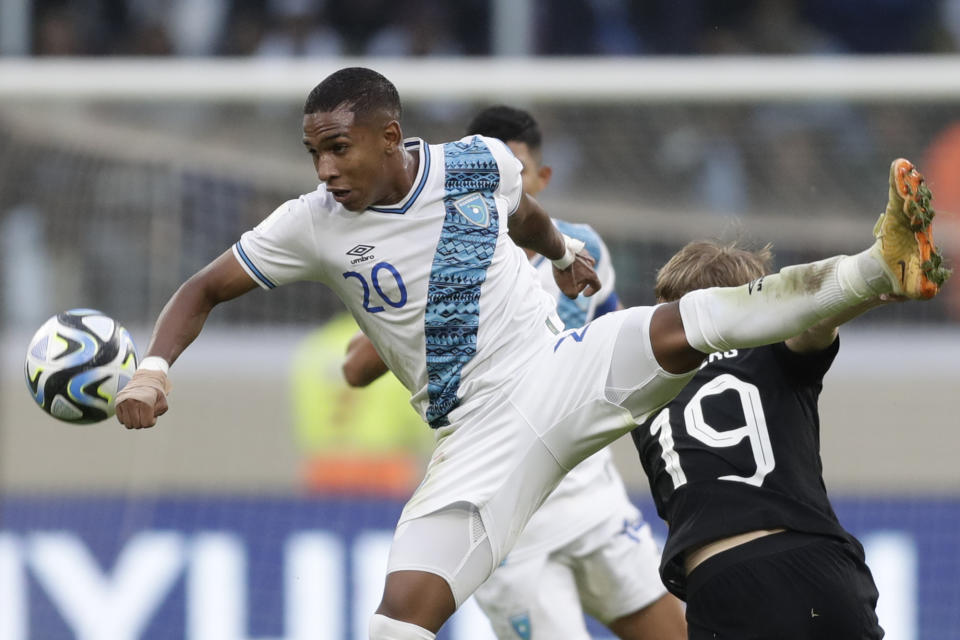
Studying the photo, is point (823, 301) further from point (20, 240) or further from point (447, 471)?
point (20, 240)

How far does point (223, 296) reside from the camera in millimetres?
4316

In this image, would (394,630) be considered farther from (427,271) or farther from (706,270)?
(706,270)

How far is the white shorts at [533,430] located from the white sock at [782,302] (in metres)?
0.30

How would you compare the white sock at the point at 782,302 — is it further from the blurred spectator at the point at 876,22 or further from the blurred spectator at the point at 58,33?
the blurred spectator at the point at 876,22

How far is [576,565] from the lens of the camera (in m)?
5.53

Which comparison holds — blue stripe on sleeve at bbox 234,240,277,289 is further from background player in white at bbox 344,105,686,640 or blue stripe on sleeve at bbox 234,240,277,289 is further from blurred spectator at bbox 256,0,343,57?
blurred spectator at bbox 256,0,343,57

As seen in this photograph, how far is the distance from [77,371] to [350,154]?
109 centimetres

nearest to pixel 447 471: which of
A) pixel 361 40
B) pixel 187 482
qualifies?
pixel 187 482

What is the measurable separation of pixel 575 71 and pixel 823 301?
475 centimetres

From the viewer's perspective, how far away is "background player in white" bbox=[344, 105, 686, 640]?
17.7 ft

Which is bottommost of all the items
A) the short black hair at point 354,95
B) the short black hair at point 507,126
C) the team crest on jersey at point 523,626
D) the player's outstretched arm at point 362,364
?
the team crest on jersey at point 523,626

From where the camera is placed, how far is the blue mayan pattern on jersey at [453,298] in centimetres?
427

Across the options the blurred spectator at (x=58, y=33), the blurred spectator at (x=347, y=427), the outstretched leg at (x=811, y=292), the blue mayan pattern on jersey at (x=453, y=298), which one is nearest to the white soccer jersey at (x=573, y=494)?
the blue mayan pattern on jersey at (x=453, y=298)

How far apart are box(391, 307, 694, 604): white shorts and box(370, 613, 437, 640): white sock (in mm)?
169
